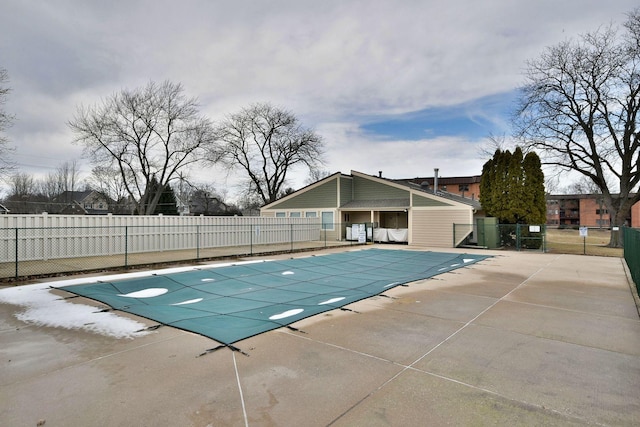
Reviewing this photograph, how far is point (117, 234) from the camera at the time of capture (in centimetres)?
1510

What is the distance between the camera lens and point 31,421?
2697mm

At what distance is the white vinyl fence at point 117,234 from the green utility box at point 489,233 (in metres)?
11.4

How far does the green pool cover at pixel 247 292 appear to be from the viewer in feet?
17.9

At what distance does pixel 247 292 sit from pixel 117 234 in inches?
412

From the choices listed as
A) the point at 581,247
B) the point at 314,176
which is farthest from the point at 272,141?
the point at 581,247

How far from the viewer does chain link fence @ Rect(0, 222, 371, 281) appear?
11.4 m

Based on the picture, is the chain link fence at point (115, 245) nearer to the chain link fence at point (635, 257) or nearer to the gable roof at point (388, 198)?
the gable roof at point (388, 198)

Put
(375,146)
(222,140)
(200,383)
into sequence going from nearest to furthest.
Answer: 1. (200,383)
2. (375,146)
3. (222,140)

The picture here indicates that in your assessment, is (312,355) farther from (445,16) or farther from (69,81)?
(69,81)

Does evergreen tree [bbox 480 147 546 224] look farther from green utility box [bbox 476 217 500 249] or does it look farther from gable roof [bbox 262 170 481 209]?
gable roof [bbox 262 170 481 209]

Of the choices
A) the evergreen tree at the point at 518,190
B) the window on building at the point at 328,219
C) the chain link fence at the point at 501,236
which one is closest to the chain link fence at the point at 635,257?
the chain link fence at the point at 501,236

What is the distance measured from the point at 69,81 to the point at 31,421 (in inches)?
739

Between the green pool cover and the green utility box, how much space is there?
8556 millimetres

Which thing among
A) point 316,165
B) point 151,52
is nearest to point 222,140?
point 316,165
